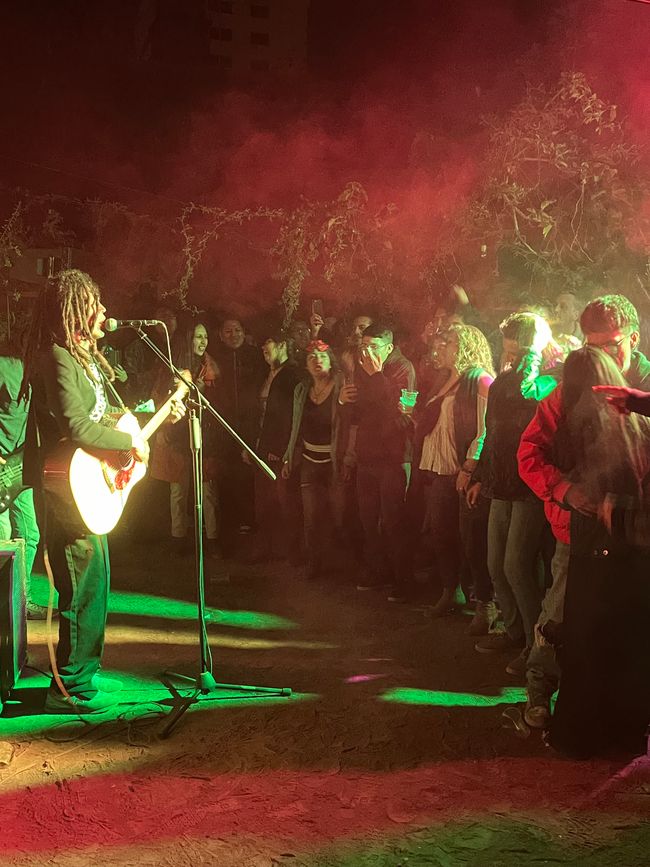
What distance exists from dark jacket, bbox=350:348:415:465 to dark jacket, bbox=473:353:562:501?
1.31 m

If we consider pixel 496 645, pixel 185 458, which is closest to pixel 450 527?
pixel 496 645

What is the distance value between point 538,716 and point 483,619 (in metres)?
1.32

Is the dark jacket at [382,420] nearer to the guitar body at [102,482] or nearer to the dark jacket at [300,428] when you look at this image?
the dark jacket at [300,428]

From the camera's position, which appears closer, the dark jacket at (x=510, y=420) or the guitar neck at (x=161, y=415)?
the guitar neck at (x=161, y=415)

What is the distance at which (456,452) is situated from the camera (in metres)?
4.90

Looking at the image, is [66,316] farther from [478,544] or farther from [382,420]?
[478,544]

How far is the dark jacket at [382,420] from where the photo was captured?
5402 mm

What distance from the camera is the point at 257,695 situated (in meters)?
3.71

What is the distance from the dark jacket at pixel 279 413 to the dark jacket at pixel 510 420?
2302 mm

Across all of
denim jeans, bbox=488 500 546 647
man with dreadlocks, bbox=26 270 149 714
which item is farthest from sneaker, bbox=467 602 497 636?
man with dreadlocks, bbox=26 270 149 714

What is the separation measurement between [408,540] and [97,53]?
483 centimetres

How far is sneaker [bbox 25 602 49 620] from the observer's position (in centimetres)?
495

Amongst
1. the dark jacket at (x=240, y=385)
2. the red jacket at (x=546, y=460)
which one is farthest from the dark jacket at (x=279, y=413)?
the red jacket at (x=546, y=460)

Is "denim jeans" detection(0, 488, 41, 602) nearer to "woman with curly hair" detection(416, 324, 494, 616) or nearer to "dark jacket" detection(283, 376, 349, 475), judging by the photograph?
"dark jacket" detection(283, 376, 349, 475)
